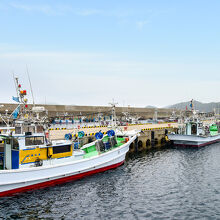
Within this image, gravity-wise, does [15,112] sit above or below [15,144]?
above

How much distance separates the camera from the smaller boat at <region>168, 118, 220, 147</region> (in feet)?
115

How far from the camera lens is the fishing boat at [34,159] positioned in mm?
15656

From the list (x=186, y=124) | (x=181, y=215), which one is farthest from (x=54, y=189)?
(x=186, y=124)

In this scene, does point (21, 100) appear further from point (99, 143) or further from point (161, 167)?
point (161, 167)

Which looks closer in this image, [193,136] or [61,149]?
[61,149]

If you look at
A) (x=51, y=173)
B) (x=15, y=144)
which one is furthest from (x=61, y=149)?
(x=15, y=144)

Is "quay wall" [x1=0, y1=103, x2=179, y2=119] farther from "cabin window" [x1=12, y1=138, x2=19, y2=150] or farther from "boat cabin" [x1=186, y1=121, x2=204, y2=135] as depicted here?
"cabin window" [x1=12, y1=138, x2=19, y2=150]

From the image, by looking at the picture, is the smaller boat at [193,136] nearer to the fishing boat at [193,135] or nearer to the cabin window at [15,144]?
the fishing boat at [193,135]

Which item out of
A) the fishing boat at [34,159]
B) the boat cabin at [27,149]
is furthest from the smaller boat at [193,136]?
the boat cabin at [27,149]

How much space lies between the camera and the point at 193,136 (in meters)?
34.8

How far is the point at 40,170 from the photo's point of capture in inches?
645

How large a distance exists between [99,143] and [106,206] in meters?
8.02

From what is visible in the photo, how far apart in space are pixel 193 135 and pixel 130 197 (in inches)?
893

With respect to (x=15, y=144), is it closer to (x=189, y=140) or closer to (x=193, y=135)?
(x=189, y=140)
